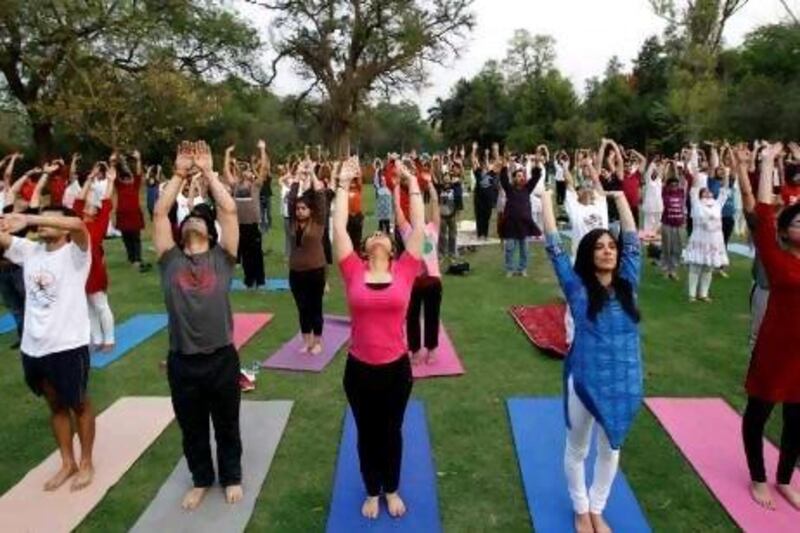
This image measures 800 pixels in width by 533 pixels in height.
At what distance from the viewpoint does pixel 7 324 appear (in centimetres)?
982

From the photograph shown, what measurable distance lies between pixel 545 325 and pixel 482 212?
25.7ft

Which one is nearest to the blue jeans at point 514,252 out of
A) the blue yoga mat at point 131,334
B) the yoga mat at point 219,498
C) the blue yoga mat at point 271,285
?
the blue yoga mat at point 271,285

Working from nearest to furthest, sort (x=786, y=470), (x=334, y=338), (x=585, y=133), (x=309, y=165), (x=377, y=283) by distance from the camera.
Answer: (x=377, y=283) < (x=786, y=470) < (x=334, y=338) < (x=309, y=165) < (x=585, y=133)

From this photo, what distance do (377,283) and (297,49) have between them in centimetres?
3211

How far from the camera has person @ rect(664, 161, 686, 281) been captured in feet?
36.1

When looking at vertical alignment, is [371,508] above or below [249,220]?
below

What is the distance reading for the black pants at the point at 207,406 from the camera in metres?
4.48

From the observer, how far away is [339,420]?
6.18 m

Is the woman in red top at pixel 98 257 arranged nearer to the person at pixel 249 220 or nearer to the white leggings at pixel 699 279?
the person at pixel 249 220

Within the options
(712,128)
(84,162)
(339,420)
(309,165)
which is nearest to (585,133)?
(712,128)

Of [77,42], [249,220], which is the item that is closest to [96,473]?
[249,220]

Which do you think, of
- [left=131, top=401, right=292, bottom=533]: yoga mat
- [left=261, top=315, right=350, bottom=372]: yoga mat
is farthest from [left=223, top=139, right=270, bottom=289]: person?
[left=131, top=401, right=292, bottom=533]: yoga mat

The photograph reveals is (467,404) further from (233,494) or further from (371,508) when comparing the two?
(233,494)

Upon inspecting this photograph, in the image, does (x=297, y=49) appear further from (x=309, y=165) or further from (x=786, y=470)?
(x=786, y=470)
